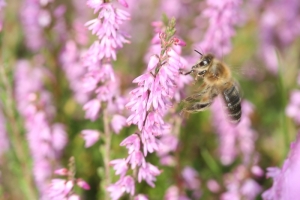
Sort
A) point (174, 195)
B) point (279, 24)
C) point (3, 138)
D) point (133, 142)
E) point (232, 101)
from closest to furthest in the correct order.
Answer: point (133, 142)
point (232, 101)
point (174, 195)
point (3, 138)
point (279, 24)

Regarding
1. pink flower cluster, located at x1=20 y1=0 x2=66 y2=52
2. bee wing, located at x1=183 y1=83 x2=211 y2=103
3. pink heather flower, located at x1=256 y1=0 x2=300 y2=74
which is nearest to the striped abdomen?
bee wing, located at x1=183 y1=83 x2=211 y2=103

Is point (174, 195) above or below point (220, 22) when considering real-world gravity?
below

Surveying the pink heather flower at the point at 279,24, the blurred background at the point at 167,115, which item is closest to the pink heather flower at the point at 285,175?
the blurred background at the point at 167,115

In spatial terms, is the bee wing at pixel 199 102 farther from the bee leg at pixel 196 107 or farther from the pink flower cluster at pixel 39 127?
the pink flower cluster at pixel 39 127

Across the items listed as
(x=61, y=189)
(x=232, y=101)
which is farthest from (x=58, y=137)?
(x=232, y=101)

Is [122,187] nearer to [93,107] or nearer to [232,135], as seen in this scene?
[93,107]

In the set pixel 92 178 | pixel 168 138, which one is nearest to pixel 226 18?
pixel 168 138

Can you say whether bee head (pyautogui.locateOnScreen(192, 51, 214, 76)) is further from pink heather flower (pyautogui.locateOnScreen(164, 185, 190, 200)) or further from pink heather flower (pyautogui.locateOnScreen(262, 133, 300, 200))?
pink heather flower (pyautogui.locateOnScreen(164, 185, 190, 200))
